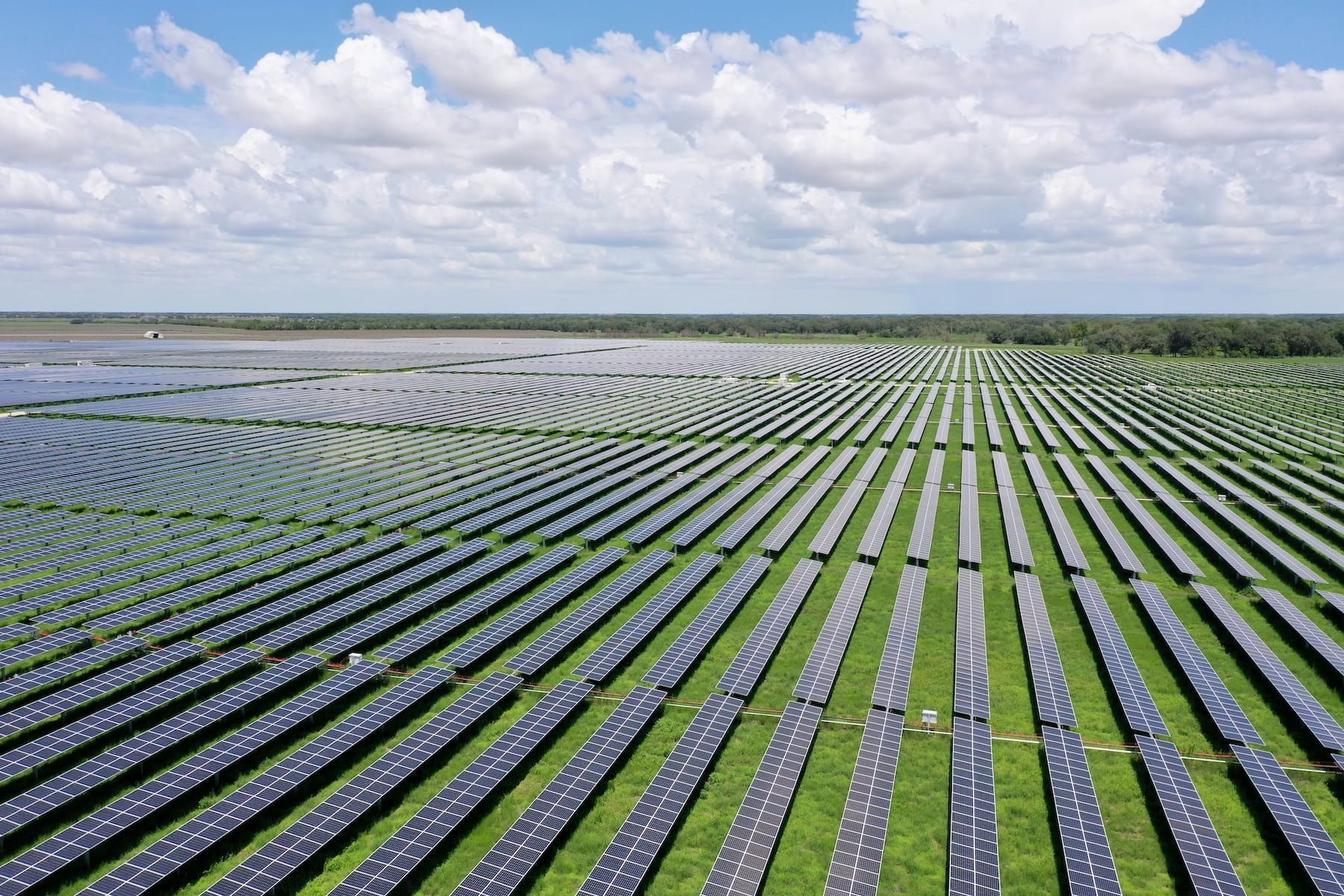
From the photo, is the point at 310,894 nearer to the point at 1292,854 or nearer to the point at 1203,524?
the point at 1292,854

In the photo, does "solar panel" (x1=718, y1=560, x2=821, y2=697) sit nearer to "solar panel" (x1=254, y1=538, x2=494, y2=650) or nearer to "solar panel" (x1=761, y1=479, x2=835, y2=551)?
"solar panel" (x1=761, y1=479, x2=835, y2=551)

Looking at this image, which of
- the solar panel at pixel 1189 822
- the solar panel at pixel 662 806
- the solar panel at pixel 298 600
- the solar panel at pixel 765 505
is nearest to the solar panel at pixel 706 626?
the solar panel at pixel 662 806

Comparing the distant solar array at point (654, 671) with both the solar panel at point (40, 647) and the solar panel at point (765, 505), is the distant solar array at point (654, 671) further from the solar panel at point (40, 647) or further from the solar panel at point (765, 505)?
the solar panel at point (765, 505)

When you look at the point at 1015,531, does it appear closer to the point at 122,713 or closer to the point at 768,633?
the point at 768,633

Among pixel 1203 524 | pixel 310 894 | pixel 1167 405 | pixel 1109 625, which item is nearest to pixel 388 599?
pixel 310 894

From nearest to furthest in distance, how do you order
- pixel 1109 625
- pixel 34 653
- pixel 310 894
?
pixel 310 894 → pixel 34 653 → pixel 1109 625

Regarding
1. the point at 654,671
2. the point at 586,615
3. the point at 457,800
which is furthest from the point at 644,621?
the point at 457,800
